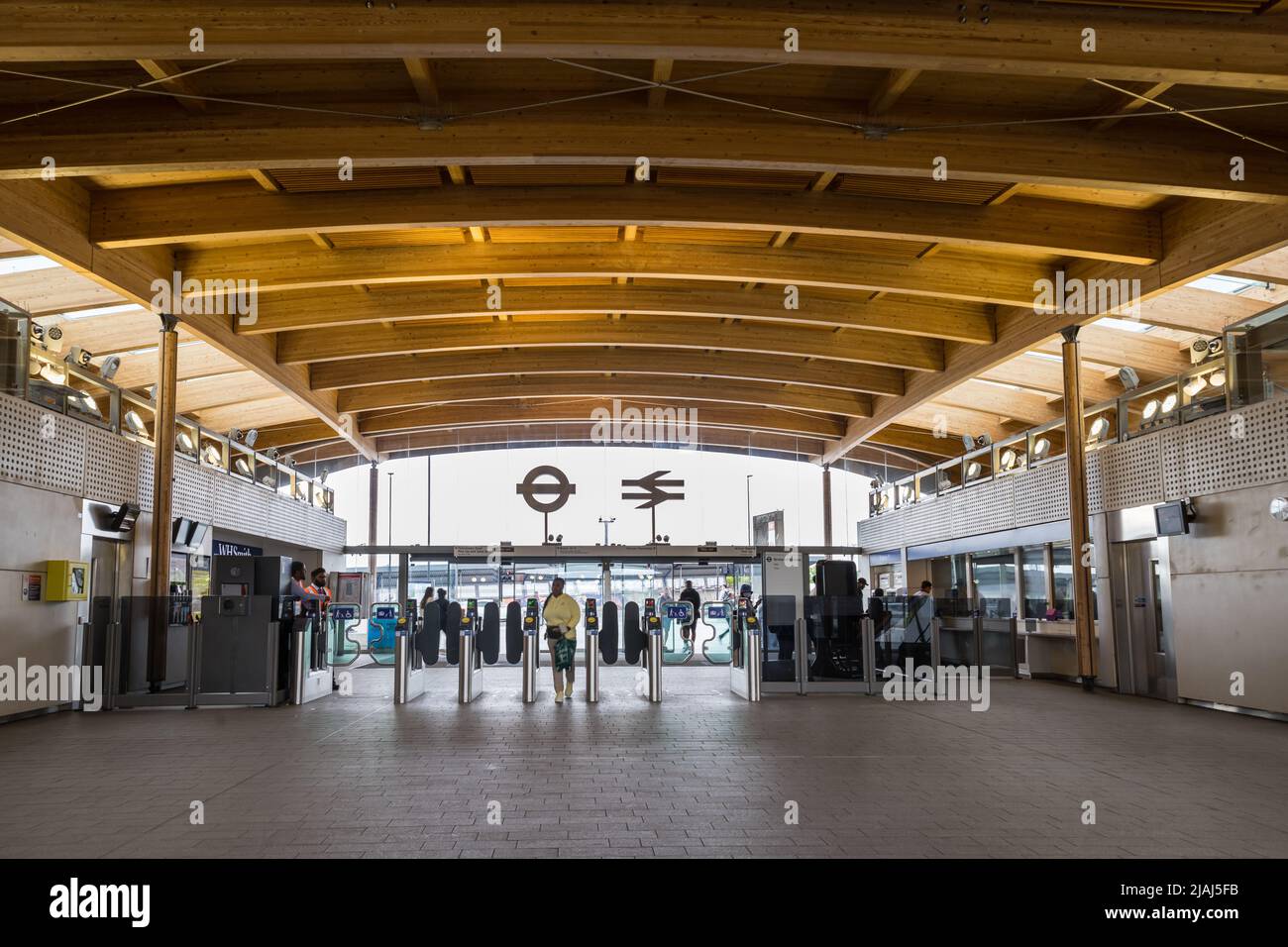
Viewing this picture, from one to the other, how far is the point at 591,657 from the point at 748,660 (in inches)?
77.9

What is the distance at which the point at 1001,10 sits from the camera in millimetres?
7340

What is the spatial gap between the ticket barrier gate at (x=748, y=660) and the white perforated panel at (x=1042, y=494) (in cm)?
499

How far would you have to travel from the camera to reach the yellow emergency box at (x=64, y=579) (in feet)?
34.9

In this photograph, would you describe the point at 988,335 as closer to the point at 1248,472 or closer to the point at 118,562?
the point at 1248,472

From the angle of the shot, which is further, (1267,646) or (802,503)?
(802,503)

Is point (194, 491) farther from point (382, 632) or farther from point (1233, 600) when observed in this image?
point (1233, 600)

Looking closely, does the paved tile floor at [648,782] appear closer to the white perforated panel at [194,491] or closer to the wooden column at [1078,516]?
the wooden column at [1078,516]

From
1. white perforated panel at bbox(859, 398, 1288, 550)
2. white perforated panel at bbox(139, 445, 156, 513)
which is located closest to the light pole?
white perforated panel at bbox(139, 445, 156, 513)

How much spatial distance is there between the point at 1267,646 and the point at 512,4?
945 cm

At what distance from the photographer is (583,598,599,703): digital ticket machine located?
12141 millimetres

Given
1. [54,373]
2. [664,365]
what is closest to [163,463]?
[54,373]

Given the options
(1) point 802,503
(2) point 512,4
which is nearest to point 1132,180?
(2) point 512,4
